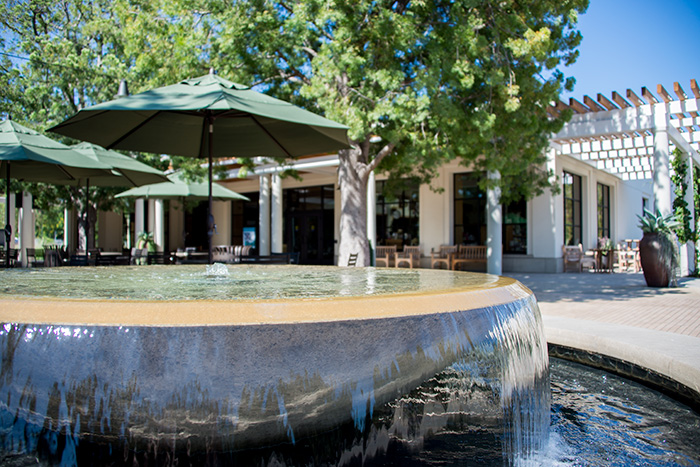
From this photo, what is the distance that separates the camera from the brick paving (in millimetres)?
5953

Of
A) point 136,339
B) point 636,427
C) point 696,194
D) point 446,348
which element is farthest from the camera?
point 696,194

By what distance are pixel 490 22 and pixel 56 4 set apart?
1497cm

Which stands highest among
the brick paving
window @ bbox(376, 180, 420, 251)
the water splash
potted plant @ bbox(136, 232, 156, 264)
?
window @ bbox(376, 180, 420, 251)

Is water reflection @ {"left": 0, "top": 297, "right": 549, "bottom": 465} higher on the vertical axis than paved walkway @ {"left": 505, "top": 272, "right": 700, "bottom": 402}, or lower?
higher

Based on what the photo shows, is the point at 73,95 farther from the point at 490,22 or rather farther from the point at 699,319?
the point at 699,319

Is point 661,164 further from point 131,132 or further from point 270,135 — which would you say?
point 131,132

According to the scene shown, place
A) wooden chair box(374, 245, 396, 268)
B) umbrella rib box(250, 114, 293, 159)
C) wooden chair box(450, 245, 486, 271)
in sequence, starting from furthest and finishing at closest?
wooden chair box(374, 245, 396, 268) → wooden chair box(450, 245, 486, 271) → umbrella rib box(250, 114, 293, 159)

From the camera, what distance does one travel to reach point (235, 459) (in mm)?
1969

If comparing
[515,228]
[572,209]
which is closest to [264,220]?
[515,228]

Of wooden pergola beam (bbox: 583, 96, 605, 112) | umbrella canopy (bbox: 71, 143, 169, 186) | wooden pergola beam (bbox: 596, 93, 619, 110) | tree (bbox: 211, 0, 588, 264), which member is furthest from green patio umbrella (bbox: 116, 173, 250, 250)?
wooden pergola beam (bbox: 596, 93, 619, 110)

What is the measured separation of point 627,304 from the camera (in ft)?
26.0

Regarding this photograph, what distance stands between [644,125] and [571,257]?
4814 mm

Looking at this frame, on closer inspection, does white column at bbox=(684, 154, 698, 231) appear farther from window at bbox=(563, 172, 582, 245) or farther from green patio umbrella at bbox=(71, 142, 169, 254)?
green patio umbrella at bbox=(71, 142, 169, 254)

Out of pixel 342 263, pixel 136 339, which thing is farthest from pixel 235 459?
pixel 342 263
